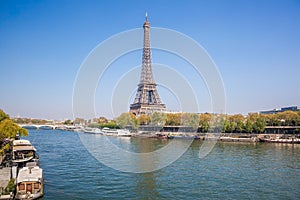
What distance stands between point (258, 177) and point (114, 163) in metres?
8.55

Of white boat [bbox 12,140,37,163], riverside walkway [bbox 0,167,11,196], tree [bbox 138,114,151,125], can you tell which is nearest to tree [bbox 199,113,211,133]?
tree [bbox 138,114,151,125]

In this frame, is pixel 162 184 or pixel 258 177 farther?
pixel 258 177

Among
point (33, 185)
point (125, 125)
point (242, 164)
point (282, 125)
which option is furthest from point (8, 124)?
point (125, 125)

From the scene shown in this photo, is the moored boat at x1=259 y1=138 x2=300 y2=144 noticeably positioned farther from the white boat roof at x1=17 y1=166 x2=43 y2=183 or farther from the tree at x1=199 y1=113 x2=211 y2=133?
the white boat roof at x1=17 y1=166 x2=43 y2=183

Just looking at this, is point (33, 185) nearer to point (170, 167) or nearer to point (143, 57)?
point (170, 167)

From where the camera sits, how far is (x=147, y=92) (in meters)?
66.1

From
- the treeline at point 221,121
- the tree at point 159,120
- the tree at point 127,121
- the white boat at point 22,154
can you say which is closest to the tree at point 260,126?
the treeline at point 221,121

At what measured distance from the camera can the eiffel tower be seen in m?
64.5

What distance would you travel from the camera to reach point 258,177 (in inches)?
556

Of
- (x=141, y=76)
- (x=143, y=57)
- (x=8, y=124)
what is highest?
(x=143, y=57)

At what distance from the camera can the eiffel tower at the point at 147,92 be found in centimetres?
6450

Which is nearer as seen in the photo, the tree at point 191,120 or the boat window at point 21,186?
the boat window at point 21,186

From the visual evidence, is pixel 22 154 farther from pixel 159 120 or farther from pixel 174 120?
pixel 174 120

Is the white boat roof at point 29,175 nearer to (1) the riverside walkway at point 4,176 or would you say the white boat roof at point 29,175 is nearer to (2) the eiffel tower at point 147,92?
(1) the riverside walkway at point 4,176
